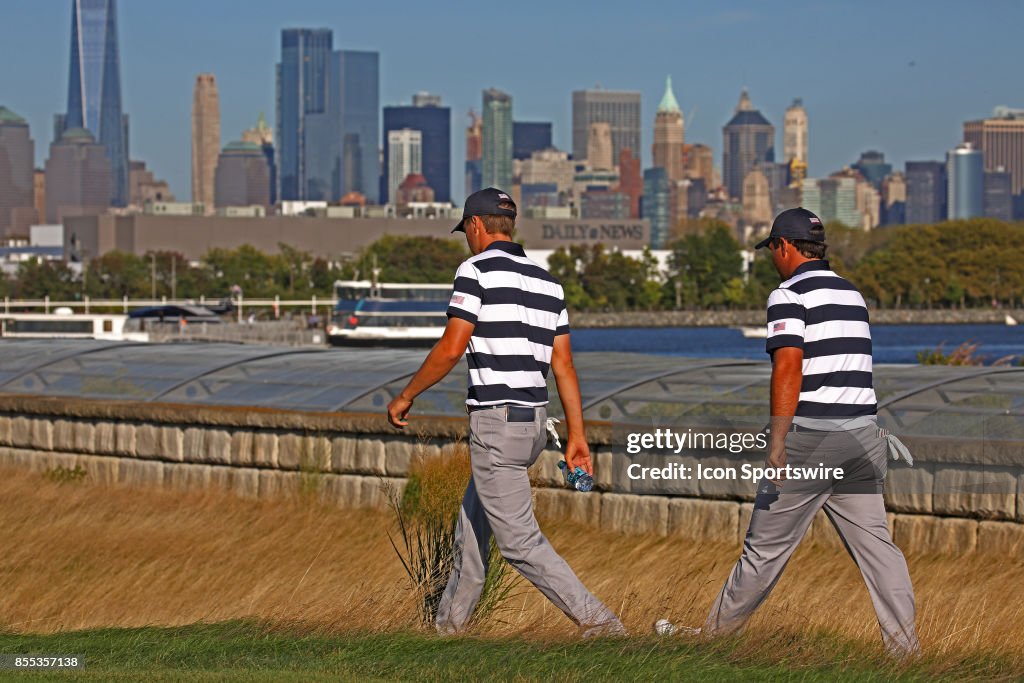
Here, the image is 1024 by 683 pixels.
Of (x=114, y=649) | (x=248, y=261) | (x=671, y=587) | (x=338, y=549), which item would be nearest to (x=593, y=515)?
(x=338, y=549)

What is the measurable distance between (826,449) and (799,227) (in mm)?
1082

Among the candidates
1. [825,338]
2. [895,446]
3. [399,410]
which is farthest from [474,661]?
[895,446]

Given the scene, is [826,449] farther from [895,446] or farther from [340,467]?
[340,467]

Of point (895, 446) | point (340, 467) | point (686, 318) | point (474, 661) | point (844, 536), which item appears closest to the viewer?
point (474, 661)

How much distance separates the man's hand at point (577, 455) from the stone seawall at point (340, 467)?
2753 mm

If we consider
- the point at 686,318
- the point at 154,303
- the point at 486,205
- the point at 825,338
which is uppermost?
the point at 486,205

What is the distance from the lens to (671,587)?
10.5 metres

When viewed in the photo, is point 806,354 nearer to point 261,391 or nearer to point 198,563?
point 198,563

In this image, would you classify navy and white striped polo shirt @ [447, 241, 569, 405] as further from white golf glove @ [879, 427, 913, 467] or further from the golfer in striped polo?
white golf glove @ [879, 427, 913, 467]

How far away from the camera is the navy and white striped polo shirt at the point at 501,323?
8164mm

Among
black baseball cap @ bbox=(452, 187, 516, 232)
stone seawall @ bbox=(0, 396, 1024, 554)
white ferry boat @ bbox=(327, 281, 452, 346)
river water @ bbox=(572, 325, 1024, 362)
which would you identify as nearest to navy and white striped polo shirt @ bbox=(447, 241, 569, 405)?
black baseball cap @ bbox=(452, 187, 516, 232)

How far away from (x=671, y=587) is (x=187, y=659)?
339 cm

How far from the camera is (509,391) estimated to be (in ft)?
26.9

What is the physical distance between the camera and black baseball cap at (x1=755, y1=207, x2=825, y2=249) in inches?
324
